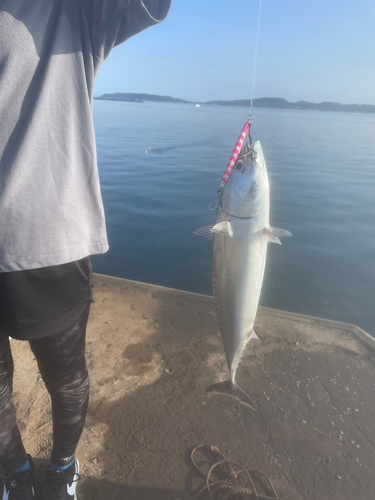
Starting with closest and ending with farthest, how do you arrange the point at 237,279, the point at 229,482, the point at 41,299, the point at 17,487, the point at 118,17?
1. the point at 118,17
2. the point at 41,299
3. the point at 17,487
4. the point at 237,279
5. the point at 229,482

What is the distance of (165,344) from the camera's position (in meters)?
3.40

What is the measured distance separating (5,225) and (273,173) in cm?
1522

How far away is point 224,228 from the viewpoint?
75.2 inches

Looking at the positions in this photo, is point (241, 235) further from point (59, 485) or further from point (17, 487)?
point (17, 487)

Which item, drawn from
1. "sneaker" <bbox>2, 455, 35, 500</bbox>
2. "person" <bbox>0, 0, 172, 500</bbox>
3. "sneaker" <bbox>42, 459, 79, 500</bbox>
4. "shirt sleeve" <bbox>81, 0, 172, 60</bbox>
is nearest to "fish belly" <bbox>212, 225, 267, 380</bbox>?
"person" <bbox>0, 0, 172, 500</bbox>

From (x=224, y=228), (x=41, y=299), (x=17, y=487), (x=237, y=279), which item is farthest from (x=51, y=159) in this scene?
(x=17, y=487)

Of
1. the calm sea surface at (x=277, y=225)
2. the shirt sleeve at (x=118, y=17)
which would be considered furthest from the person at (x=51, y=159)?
the calm sea surface at (x=277, y=225)

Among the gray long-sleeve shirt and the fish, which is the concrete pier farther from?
the gray long-sleeve shirt

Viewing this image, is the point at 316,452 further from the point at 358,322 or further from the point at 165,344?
the point at 358,322

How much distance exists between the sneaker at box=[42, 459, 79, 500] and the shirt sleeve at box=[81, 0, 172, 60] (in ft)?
7.42

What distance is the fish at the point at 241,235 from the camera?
1.93 m

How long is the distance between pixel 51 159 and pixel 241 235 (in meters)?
1.11

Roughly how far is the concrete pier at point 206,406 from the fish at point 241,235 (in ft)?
3.12

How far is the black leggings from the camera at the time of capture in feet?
5.29
